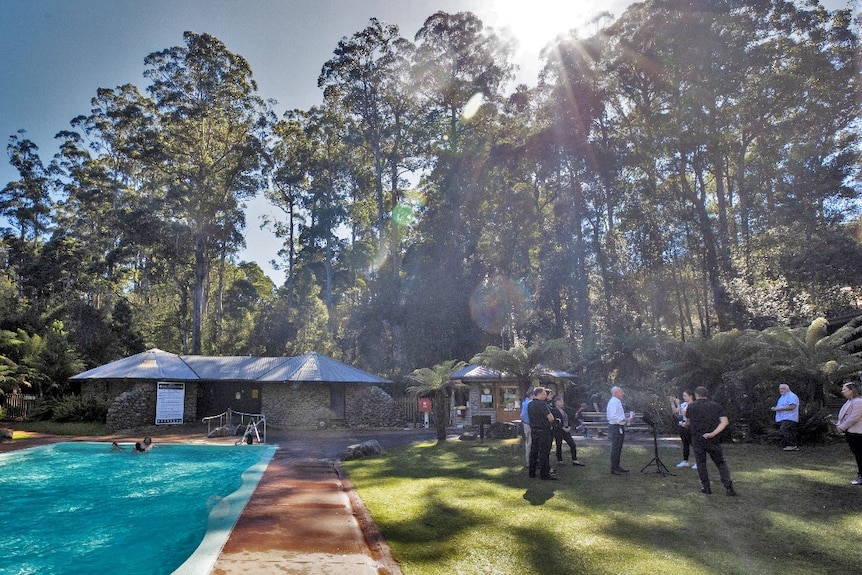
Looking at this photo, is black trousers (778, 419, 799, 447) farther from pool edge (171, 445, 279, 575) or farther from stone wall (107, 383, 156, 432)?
stone wall (107, 383, 156, 432)

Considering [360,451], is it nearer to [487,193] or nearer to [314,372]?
[314,372]

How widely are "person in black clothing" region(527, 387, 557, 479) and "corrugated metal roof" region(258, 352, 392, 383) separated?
592 inches

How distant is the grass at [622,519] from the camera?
511cm

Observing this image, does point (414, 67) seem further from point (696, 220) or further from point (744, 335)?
point (744, 335)

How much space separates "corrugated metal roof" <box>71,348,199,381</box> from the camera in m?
22.5

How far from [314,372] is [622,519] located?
1844 cm

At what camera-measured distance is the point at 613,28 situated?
29297 mm

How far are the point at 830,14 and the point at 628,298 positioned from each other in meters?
17.2

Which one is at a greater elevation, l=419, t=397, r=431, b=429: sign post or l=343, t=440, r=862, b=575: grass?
l=419, t=397, r=431, b=429: sign post

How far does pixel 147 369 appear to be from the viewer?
23266mm

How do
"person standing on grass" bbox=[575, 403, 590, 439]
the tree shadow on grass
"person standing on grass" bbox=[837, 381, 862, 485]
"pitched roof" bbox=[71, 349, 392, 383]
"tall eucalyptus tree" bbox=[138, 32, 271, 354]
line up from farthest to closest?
"tall eucalyptus tree" bbox=[138, 32, 271, 354] < "pitched roof" bbox=[71, 349, 392, 383] < "person standing on grass" bbox=[575, 403, 590, 439] < "person standing on grass" bbox=[837, 381, 862, 485] < the tree shadow on grass

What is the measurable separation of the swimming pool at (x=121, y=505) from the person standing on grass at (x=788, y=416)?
11.2 metres

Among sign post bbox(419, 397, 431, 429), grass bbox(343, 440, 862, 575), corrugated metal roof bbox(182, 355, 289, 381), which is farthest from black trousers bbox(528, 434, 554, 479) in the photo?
corrugated metal roof bbox(182, 355, 289, 381)

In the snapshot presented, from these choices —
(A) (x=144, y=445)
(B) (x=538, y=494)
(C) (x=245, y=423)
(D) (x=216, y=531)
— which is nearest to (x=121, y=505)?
(A) (x=144, y=445)
